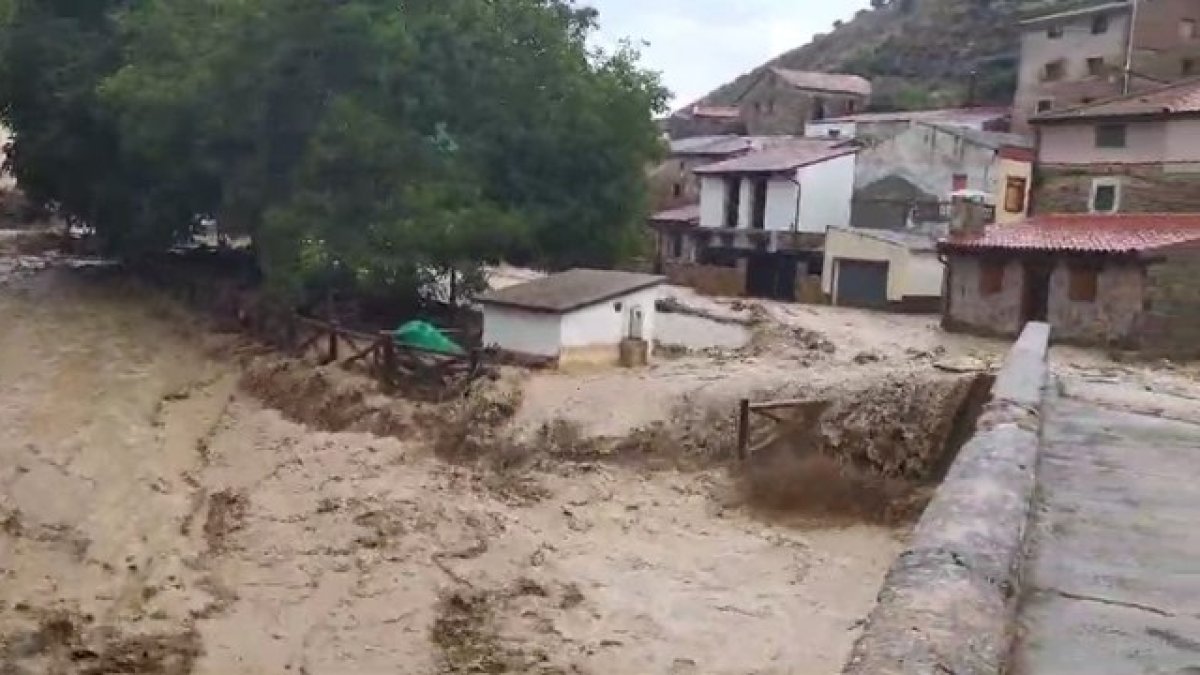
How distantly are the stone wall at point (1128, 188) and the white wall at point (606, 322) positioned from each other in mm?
13354

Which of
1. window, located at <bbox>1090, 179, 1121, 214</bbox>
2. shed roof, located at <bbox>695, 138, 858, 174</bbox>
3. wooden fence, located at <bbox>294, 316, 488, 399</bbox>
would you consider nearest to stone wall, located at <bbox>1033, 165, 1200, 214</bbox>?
window, located at <bbox>1090, 179, 1121, 214</bbox>

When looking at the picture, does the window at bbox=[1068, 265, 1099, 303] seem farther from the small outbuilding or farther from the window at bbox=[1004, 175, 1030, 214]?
the window at bbox=[1004, 175, 1030, 214]

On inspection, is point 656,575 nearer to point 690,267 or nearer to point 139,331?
point 139,331

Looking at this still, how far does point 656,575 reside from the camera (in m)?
17.9

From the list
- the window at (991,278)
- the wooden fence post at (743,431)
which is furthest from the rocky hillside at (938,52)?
the wooden fence post at (743,431)

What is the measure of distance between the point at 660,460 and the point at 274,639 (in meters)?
8.33

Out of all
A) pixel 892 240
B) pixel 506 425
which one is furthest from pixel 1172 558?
pixel 892 240

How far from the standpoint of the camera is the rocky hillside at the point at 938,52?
6975 cm

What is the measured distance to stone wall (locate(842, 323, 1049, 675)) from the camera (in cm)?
347

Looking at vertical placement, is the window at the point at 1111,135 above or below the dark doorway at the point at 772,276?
above

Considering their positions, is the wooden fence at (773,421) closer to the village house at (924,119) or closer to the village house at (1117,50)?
the village house at (924,119)

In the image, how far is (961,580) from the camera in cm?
412

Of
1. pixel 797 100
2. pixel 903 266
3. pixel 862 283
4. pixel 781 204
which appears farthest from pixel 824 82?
pixel 903 266

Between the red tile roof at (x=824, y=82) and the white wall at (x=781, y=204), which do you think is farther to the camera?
the red tile roof at (x=824, y=82)
